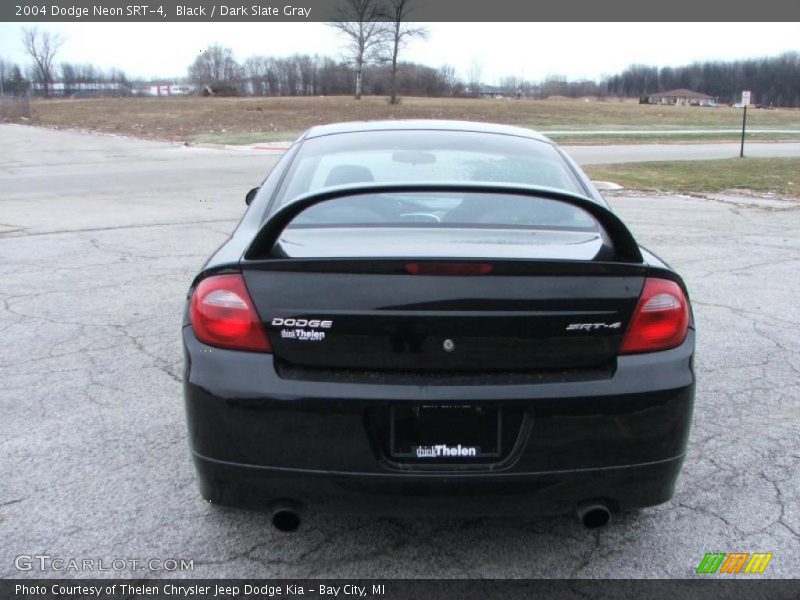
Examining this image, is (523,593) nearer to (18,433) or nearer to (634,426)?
(634,426)

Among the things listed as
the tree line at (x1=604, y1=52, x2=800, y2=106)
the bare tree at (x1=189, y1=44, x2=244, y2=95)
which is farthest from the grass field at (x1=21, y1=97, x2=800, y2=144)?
the tree line at (x1=604, y1=52, x2=800, y2=106)

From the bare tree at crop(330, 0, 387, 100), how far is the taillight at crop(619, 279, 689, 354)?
189 ft

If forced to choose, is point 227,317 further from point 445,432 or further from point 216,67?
point 216,67

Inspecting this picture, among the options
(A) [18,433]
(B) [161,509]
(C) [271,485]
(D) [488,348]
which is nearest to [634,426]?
(D) [488,348]

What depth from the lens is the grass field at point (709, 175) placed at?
1467 cm

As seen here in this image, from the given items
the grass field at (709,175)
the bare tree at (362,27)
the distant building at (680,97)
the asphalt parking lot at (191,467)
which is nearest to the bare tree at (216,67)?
the bare tree at (362,27)

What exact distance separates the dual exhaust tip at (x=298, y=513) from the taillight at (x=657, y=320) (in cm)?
52

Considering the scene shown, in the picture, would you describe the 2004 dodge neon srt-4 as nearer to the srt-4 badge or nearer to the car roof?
the srt-4 badge

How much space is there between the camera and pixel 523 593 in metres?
2.58

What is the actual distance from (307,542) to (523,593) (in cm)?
83

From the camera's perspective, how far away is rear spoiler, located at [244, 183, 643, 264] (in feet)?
8.38

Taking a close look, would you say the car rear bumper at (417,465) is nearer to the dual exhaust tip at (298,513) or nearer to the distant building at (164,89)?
the dual exhaust tip at (298,513)

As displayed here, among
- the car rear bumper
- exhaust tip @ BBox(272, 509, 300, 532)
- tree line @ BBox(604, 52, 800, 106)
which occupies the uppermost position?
tree line @ BBox(604, 52, 800, 106)

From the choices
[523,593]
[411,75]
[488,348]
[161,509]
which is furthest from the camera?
[411,75]
